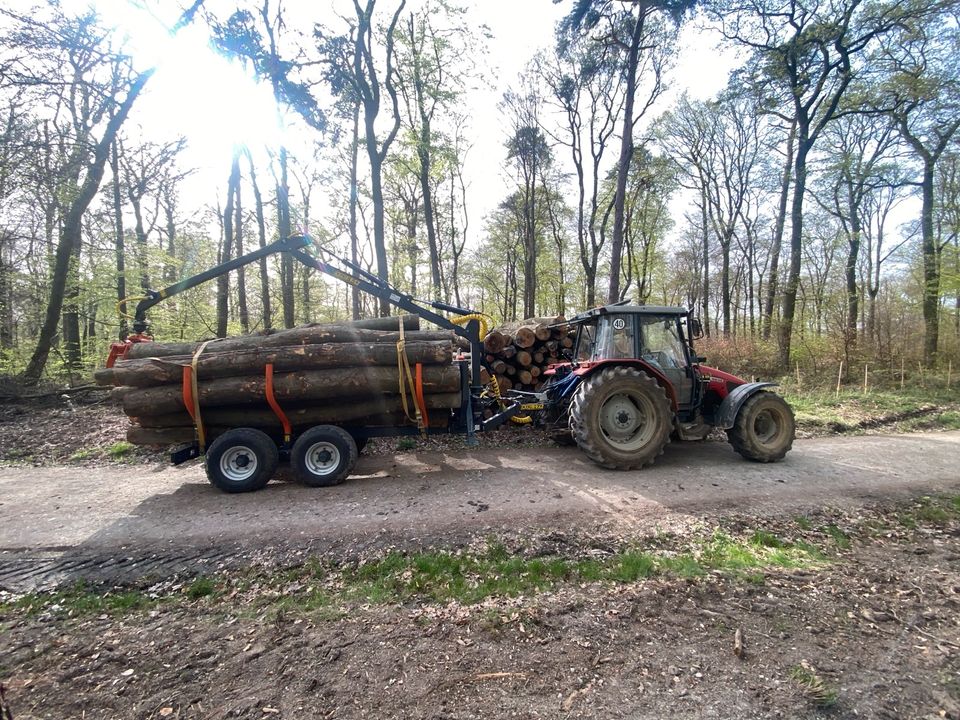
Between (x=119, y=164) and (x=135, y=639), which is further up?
(x=119, y=164)

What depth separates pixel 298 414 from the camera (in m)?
5.87

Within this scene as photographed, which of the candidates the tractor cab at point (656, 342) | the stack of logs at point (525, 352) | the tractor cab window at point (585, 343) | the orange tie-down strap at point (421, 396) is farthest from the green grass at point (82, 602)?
the stack of logs at point (525, 352)

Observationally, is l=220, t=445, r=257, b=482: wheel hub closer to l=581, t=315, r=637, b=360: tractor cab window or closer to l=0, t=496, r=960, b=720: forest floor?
l=0, t=496, r=960, b=720: forest floor

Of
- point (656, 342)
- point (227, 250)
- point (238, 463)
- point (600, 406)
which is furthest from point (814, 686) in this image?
point (227, 250)

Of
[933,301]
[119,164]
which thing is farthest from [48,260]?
[933,301]

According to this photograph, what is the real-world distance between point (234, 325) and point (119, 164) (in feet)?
23.2

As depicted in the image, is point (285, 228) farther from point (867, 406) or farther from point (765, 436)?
point (867, 406)

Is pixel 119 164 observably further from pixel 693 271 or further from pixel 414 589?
pixel 693 271

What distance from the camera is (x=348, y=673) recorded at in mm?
2322

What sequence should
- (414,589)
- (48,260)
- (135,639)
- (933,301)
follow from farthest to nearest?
1. (933,301)
2. (48,260)
3. (414,589)
4. (135,639)

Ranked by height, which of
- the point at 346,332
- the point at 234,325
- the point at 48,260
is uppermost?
the point at 48,260

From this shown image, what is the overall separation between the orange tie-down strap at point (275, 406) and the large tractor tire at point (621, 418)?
3780 millimetres

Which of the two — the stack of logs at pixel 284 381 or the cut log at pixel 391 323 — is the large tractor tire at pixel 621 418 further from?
the cut log at pixel 391 323

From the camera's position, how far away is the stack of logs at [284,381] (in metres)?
5.62
